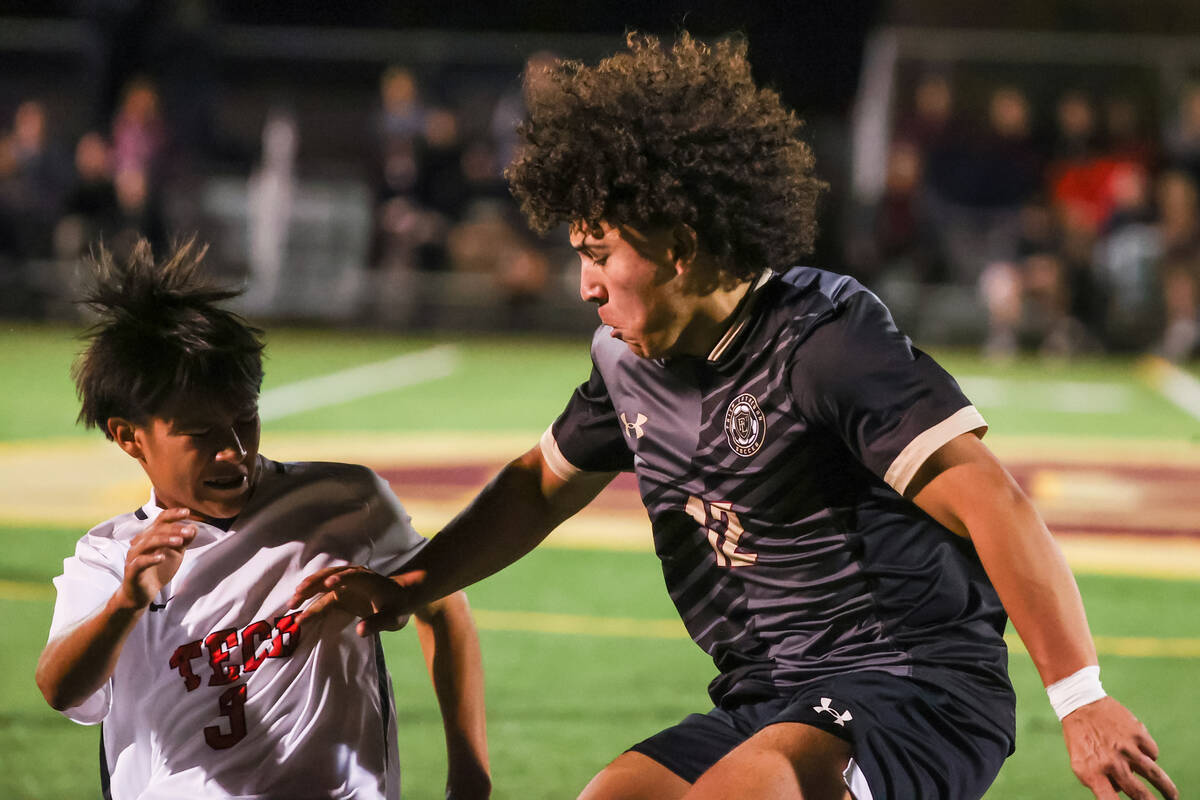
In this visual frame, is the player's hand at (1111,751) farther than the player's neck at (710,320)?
No

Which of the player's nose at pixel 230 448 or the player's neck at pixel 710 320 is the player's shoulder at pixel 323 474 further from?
the player's neck at pixel 710 320

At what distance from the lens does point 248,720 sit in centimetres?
300

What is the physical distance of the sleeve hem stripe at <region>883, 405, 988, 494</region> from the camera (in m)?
2.70

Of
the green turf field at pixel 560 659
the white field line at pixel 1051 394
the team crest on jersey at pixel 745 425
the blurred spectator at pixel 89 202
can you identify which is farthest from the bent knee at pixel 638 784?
the blurred spectator at pixel 89 202

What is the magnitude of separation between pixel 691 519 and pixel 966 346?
14.4 m

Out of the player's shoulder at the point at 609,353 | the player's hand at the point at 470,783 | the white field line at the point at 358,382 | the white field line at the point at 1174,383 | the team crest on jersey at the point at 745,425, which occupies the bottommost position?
the white field line at the point at 358,382

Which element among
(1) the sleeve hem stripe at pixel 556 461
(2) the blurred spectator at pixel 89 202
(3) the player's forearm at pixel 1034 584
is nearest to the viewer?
(3) the player's forearm at pixel 1034 584

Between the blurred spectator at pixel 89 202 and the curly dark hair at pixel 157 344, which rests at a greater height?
the curly dark hair at pixel 157 344

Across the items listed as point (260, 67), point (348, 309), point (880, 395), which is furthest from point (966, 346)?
point (880, 395)

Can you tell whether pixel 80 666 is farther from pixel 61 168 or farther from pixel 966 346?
pixel 61 168

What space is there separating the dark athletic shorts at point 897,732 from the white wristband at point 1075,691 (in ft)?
1.05

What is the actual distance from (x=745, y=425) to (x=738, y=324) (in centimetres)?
19

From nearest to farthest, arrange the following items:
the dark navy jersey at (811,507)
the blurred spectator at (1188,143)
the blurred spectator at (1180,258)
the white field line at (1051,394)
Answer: the dark navy jersey at (811,507), the white field line at (1051,394), the blurred spectator at (1180,258), the blurred spectator at (1188,143)

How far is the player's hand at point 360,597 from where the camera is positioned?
118 inches
